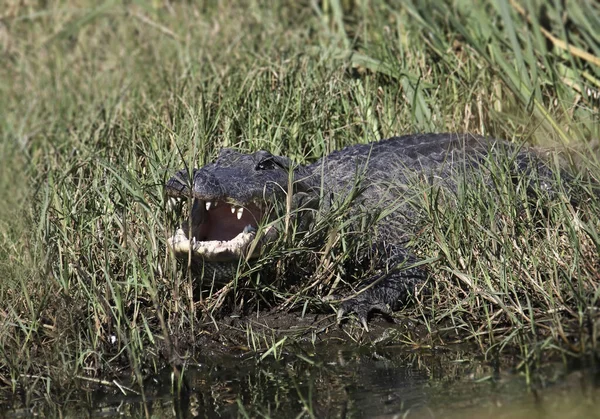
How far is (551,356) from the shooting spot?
313cm

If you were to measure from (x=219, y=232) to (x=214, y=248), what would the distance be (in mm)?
401

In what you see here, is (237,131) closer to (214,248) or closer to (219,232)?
(219,232)

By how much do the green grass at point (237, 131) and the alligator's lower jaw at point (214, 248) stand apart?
0.10 m

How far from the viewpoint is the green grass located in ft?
11.3

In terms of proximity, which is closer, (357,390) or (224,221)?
(357,390)

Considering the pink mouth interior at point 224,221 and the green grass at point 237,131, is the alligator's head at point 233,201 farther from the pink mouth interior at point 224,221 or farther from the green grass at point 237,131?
the green grass at point 237,131

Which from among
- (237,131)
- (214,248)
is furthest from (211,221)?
(237,131)

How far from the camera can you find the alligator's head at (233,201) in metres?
3.71

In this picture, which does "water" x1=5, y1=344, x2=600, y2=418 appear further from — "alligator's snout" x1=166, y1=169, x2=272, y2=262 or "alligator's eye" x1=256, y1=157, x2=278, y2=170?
"alligator's eye" x1=256, y1=157, x2=278, y2=170

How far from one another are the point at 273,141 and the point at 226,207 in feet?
2.95

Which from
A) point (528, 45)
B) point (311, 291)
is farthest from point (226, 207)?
point (528, 45)

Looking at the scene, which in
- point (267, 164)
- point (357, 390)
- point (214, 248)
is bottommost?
point (357, 390)

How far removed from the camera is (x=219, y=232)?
410 cm

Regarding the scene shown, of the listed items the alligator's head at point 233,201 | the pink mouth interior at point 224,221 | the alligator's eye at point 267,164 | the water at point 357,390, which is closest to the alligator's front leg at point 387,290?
the water at point 357,390
